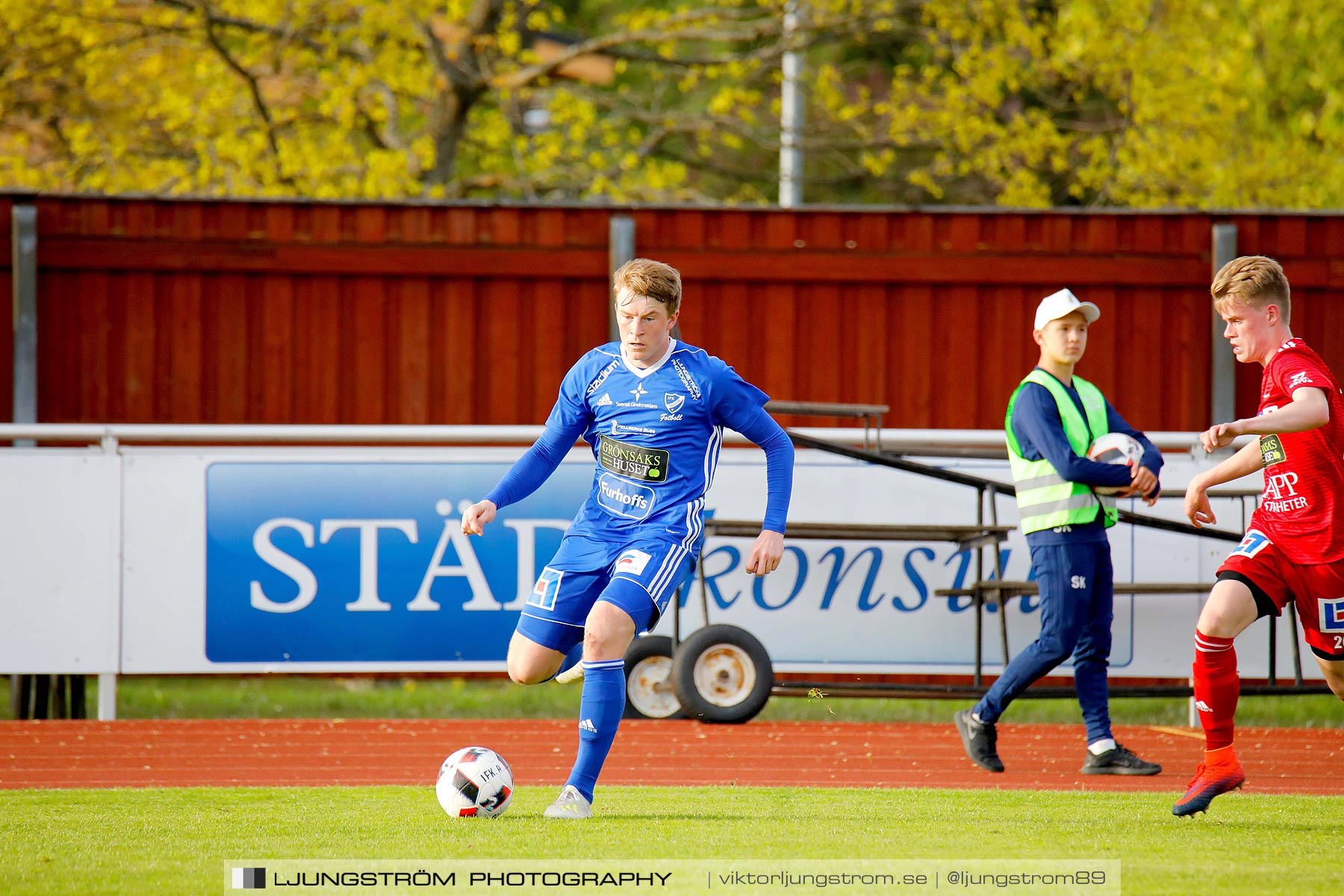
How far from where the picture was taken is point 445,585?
8.66 m

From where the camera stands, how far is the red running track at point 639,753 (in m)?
6.71

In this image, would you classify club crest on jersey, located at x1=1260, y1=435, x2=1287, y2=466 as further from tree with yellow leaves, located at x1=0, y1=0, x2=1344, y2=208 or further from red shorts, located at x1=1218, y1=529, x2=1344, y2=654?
tree with yellow leaves, located at x1=0, y1=0, x2=1344, y2=208

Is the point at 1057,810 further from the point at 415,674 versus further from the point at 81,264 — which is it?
the point at 81,264

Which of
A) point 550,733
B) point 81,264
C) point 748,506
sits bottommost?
point 550,733

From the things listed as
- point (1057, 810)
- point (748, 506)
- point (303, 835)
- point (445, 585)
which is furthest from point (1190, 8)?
point (303, 835)

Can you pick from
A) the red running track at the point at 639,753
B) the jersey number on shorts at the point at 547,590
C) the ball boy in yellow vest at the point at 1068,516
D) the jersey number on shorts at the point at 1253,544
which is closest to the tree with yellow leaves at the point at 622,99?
the red running track at the point at 639,753

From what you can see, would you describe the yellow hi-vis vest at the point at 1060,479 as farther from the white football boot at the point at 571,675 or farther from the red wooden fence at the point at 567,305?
the red wooden fence at the point at 567,305

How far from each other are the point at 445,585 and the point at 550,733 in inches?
46.1

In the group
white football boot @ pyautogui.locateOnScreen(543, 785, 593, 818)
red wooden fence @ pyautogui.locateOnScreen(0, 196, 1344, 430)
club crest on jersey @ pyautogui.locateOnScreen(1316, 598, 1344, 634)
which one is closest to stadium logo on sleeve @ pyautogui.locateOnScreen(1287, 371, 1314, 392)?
club crest on jersey @ pyautogui.locateOnScreen(1316, 598, 1344, 634)

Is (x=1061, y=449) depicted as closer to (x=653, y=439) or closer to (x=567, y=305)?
(x=653, y=439)

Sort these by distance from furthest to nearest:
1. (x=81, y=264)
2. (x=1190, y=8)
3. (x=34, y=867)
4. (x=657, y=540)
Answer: (x=1190, y=8)
(x=81, y=264)
(x=657, y=540)
(x=34, y=867)

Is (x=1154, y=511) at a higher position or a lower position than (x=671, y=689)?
higher

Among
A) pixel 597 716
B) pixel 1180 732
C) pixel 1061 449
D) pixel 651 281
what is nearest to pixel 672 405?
pixel 651 281

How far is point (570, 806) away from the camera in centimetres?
526
